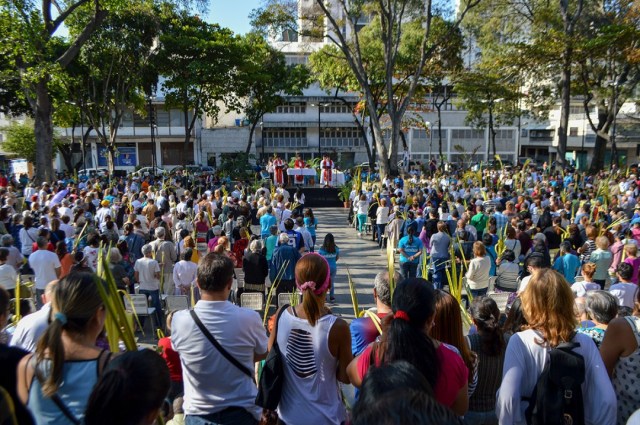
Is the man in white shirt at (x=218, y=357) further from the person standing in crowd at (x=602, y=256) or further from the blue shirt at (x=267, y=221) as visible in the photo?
the blue shirt at (x=267, y=221)

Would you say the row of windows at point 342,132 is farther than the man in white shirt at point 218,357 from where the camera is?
Yes

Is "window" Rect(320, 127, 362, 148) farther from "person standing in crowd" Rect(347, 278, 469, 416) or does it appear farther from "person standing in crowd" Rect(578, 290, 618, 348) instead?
"person standing in crowd" Rect(347, 278, 469, 416)

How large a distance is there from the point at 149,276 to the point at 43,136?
15496 mm

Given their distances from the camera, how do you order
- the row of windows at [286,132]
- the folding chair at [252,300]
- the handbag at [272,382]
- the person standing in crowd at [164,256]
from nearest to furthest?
the handbag at [272,382], the folding chair at [252,300], the person standing in crowd at [164,256], the row of windows at [286,132]

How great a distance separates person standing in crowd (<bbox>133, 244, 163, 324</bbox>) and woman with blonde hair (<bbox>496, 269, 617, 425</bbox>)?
18.2 feet

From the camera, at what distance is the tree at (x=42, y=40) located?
1666cm

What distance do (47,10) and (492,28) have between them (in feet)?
76.8

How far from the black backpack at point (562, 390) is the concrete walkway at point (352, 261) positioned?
560cm

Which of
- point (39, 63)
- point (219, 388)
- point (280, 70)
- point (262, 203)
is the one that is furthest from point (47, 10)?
point (219, 388)

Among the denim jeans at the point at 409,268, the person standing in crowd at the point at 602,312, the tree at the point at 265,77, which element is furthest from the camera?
the tree at the point at 265,77

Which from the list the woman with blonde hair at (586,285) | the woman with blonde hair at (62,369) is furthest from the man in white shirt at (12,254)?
the woman with blonde hair at (586,285)

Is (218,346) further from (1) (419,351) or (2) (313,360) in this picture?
(1) (419,351)

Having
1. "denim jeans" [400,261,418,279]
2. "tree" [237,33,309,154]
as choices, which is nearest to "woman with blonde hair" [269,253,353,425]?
"denim jeans" [400,261,418,279]

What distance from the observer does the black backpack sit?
2383 millimetres
